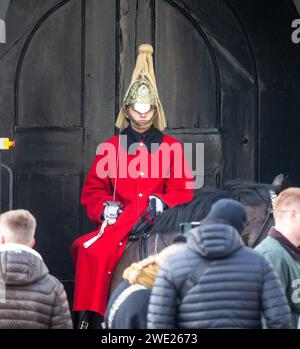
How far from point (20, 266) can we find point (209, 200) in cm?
151

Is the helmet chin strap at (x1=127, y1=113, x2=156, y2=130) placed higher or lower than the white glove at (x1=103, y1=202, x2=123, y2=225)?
higher

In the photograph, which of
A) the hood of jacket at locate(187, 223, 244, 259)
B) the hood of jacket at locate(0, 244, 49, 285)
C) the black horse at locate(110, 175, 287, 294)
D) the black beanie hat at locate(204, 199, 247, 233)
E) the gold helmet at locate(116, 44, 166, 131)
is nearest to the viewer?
Result: the hood of jacket at locate(187, 223, 244, 259)

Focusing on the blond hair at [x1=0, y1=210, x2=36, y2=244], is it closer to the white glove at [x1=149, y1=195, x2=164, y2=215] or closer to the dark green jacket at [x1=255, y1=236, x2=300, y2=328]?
the dark green jacket at [x1=255, y1=236, x2=300, y2=328]

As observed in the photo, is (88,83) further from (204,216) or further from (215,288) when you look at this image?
(215,288)

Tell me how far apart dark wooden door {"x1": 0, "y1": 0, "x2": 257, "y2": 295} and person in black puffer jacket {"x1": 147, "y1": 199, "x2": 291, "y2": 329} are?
3.14 metres

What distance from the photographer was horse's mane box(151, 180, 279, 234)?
285 inches

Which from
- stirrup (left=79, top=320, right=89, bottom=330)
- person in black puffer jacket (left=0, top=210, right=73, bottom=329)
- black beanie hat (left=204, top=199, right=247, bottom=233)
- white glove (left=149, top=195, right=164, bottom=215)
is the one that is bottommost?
stirrup (left=79, top=320, right=89, bottom=330)

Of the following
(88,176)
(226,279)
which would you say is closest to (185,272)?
(226,279)

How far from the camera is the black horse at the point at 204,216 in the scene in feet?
23.4

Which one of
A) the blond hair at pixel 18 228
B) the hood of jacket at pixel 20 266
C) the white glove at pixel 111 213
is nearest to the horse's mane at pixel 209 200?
the white glove at pixel 111 213

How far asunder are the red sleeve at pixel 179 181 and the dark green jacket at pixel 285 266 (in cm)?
158

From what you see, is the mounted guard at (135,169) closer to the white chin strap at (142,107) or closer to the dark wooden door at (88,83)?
the white chin strap at (142,107)

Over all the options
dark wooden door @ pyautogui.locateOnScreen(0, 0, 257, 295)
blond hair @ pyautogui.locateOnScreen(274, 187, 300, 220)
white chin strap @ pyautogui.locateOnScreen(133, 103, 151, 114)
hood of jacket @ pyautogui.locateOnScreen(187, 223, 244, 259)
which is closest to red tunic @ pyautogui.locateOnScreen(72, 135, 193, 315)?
white chin strap @ pyautogui.locateOnScreen(133, 103, 151, 114)

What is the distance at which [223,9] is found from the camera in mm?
8820
